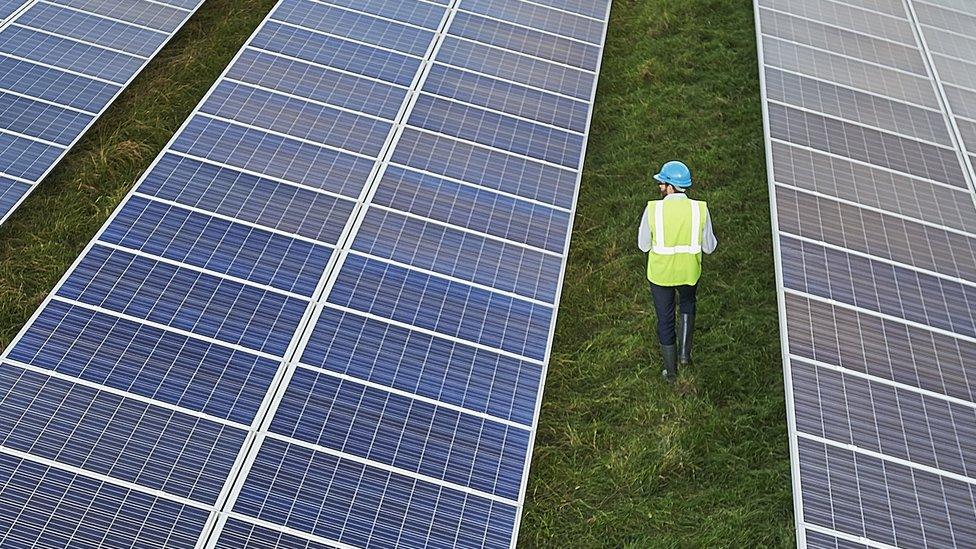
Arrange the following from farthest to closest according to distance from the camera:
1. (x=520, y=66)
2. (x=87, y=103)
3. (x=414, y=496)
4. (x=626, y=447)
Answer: (x=520, y=66), (x=87, y=103), (x=626, y=447), (x=414, y=496)

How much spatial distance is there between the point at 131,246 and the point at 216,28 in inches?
292

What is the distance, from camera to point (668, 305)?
9672 mm

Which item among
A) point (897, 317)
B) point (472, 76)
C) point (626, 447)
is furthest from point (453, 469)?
point (472, 76)

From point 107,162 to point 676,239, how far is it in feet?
24.4

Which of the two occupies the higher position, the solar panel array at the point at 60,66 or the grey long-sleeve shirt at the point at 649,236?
the grey long-sleeve shirt at the point at 649,236

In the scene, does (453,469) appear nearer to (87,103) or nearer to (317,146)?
(317,146)

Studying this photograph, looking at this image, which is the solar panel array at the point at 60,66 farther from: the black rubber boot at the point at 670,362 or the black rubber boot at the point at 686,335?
the black rubber boot at the point at 686,335

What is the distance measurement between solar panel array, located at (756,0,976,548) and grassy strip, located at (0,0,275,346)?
25.9 ft

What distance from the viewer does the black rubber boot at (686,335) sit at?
9820mm

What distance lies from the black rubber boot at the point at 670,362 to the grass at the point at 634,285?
0.40 feet

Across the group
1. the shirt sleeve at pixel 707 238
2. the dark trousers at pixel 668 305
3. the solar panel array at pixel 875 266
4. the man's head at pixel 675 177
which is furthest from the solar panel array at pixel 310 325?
the solar panel array at pixel 875 266

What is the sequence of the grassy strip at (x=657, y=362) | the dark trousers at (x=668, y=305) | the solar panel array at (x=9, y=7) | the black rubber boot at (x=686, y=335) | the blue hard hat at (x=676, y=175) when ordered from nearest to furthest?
the grassy strip at (x=657, y=362)
the blue hard hat at (x=676, y=175)
the dark trousers at (x=668, y=305)
the black rubber boot at (x=686, y=335)
the solar panel array at (x=9, y=7)

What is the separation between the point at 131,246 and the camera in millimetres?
8508

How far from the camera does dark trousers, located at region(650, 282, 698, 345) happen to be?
31.5 feet
